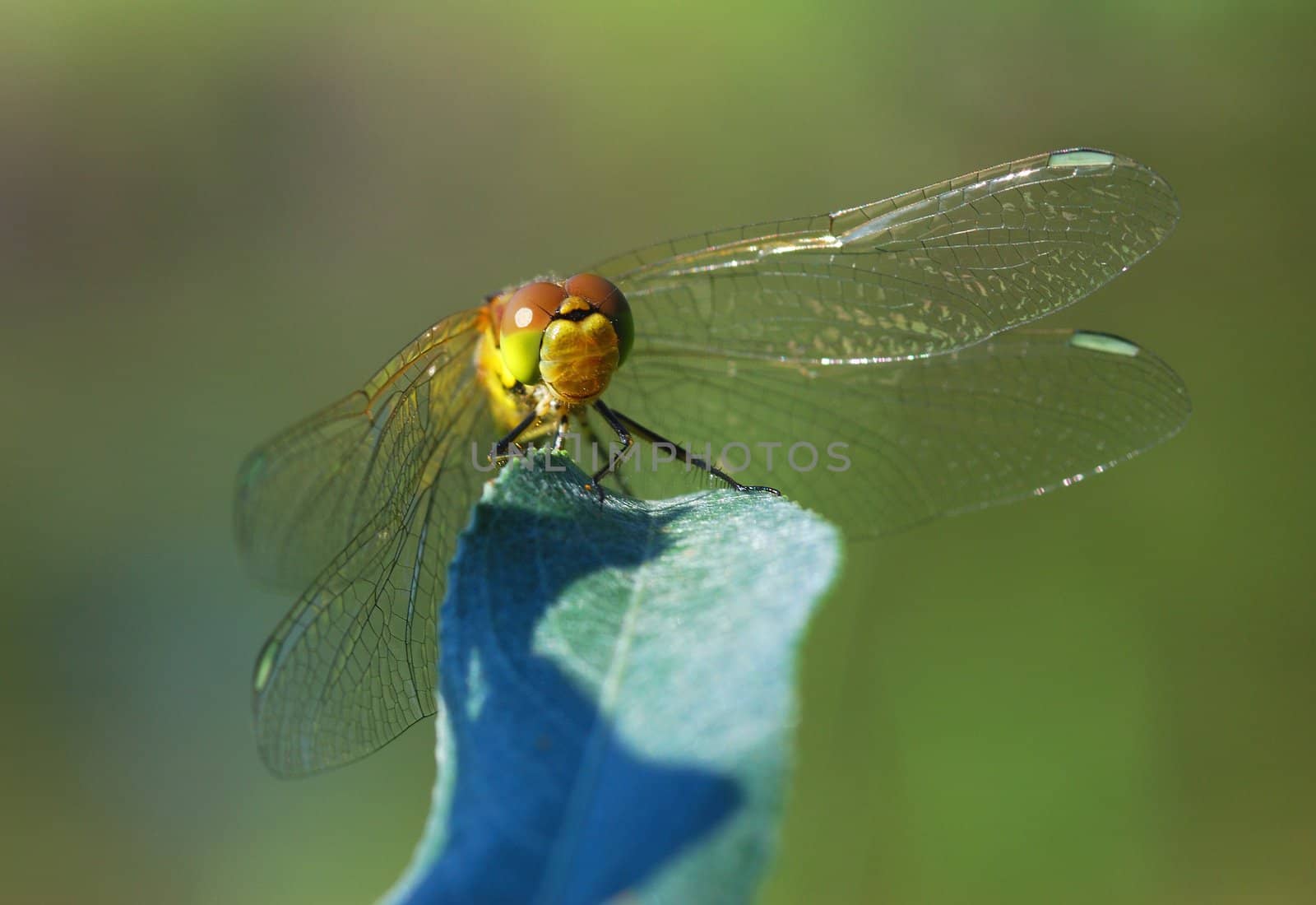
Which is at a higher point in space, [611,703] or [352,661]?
[611,703]

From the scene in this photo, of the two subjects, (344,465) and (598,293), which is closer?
(598,293)

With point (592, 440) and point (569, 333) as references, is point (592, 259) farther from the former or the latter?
point (569, 333)

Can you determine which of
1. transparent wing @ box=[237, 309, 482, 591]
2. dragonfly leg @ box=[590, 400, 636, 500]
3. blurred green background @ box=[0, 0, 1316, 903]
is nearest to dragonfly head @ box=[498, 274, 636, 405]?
dragonfly leg @ box=[590, 400, 636, 500]

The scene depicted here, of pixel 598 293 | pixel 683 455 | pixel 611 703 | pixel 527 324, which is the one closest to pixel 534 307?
pixel 527 324

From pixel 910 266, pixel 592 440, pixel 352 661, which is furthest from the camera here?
pixel 592 440

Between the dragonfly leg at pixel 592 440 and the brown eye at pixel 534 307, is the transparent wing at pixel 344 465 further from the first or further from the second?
the dragonfly leg at pixel 592 440

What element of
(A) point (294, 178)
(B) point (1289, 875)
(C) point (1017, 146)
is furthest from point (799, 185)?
(B) point (1289, 875)
